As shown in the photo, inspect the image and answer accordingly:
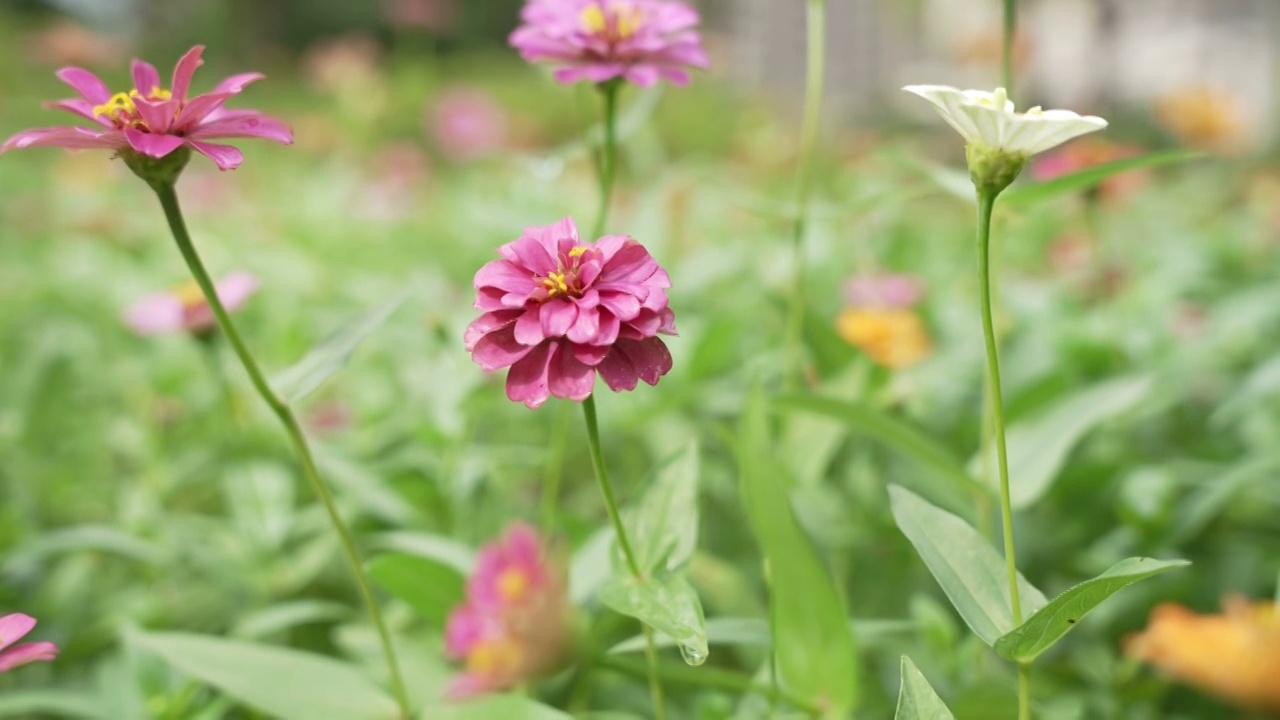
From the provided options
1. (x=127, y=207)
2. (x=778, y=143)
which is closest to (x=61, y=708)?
(x=127, y=207)

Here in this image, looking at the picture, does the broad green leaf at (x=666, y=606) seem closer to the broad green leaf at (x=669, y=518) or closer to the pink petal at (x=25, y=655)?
the broad green leaf at (x=669, y=518)

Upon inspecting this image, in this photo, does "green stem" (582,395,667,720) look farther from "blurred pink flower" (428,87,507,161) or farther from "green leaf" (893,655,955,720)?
"blurred pink flower" (428,87,507,161)

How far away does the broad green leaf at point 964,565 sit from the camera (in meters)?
0.41

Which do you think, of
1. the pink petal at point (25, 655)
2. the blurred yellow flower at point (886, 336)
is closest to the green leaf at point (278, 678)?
the pink petal at point (25, 655)

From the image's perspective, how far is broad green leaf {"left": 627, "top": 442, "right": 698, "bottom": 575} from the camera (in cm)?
46

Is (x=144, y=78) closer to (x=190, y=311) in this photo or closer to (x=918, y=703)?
(x=190, y=311)

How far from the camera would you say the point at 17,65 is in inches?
179

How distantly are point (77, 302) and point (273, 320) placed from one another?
36 centimetres

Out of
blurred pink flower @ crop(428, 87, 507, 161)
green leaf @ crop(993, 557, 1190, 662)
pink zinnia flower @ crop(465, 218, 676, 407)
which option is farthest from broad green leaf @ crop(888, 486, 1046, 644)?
blurred pink flower @ crop(428, 87, 507, 161)

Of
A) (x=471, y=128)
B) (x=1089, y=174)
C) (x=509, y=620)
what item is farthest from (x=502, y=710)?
(x=471, y=128)

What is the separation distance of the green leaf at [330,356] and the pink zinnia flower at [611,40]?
159 millimetres

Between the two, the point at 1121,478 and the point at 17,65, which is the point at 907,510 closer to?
the point at 1121,478

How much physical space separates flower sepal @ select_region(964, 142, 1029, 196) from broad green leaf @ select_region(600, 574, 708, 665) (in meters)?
0.20

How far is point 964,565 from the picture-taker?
43 cm
